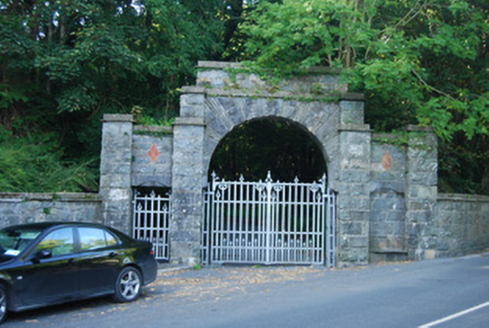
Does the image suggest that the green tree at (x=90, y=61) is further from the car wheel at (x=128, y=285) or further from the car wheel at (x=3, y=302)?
the car wheel at (x=3, y=302)

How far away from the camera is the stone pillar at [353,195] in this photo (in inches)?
513

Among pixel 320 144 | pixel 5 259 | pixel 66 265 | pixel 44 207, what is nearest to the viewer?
pixel 5 259

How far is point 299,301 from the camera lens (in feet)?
29.3

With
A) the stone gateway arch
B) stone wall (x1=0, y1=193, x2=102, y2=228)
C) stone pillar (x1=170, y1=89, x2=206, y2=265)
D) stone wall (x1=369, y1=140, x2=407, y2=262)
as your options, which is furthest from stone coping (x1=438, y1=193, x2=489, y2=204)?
stone wall (x1=0, y1=193, x2=102, y2=228)

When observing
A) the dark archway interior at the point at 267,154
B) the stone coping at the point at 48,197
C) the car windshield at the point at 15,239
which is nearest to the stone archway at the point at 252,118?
the stone coping at the point at 48,197

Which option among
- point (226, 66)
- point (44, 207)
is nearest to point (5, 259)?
point (44, 207)

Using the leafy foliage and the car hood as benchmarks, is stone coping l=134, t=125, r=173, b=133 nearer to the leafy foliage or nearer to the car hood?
the leafy foliage

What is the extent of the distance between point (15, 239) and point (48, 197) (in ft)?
13.1

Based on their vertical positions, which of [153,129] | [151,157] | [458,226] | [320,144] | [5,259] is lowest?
[5,259]

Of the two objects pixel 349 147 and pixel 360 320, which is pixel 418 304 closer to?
pixel 360 320

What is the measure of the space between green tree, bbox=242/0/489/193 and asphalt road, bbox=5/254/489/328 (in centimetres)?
415

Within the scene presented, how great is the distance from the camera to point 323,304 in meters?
8.63

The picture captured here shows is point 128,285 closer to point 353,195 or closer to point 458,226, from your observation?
point 353,195

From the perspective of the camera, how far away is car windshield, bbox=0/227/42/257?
7734mm
